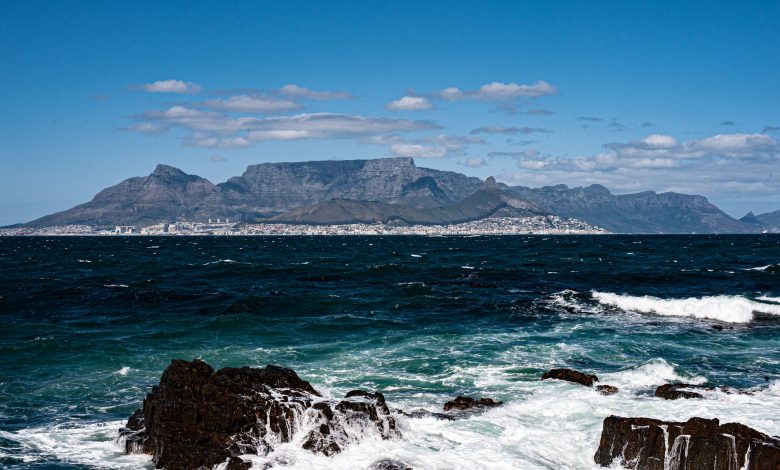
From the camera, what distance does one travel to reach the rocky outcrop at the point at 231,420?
1686 centimetres

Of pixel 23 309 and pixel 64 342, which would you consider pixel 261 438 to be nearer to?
pixel 64 342

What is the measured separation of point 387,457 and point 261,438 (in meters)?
3.39

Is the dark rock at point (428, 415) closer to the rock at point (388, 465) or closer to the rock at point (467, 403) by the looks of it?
the rock at point (467, 403)

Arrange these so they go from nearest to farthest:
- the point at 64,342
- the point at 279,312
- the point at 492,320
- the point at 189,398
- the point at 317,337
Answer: the point at 189,398, the point at 64,342, the point at 317,337, the point at 492,320, the point at 279,312

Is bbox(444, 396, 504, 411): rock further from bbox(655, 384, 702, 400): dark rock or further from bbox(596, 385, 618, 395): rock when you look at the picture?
bbox(655, 384, 702, 400): dark rock

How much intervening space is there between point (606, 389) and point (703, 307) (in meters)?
25.6

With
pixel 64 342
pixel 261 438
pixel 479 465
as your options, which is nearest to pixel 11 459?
pixel 261 438

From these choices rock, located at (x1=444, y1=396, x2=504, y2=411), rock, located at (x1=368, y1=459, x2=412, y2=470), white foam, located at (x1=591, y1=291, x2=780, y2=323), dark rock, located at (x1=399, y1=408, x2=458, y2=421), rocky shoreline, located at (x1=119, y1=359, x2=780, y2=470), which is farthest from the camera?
white foam, located at (x1=591, y1=291, x2=780, y2=323)

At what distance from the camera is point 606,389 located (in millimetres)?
23812

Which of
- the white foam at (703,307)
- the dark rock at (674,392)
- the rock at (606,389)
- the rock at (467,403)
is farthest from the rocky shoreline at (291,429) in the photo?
the white foam at (703,307)

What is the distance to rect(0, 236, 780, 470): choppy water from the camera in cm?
1866

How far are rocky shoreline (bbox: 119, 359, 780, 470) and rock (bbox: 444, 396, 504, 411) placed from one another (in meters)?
0.98

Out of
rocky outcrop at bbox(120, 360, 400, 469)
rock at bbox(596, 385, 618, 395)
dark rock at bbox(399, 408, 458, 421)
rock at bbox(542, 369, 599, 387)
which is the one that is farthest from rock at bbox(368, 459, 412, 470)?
rock at bbox(542, 369, 599, 387)

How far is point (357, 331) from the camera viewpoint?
38.2 meters
